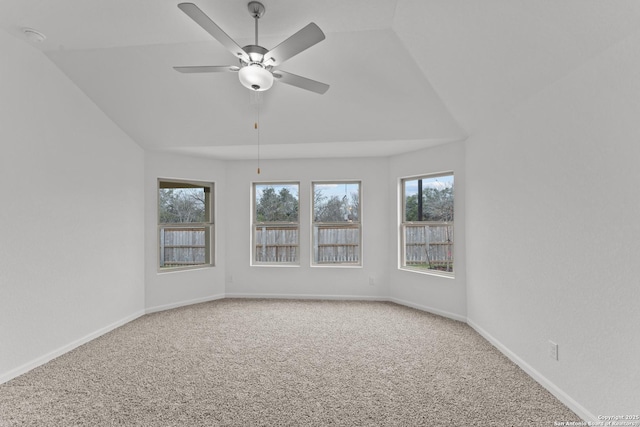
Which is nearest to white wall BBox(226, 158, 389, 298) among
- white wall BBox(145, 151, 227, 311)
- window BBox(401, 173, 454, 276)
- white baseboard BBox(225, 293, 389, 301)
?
white baseboard BBox(225, 293, 389, 301)

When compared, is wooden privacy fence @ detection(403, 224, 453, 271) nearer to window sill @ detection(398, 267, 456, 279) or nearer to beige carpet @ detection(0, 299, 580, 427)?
window sill @ detection(398, 267, 456, 279)

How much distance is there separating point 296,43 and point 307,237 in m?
3.36

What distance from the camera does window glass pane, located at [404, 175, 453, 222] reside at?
4223mm

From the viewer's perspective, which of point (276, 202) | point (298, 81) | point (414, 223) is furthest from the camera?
point (276, 202)

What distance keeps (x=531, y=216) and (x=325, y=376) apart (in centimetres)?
209

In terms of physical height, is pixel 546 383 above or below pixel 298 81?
below

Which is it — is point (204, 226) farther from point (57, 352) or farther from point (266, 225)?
point (57, 352)

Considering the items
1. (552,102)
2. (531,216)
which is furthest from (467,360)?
(552,102)

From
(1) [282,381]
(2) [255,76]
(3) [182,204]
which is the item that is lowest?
(1) [282,381]

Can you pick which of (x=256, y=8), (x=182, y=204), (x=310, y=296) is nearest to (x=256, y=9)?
(x=256, y=8)

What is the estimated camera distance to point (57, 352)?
2908 mm

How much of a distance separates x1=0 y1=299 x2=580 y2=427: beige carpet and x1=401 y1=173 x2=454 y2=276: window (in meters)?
0.92

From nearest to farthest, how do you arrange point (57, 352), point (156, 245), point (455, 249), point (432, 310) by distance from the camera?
1. point (57, 352)
2. point (455, 249)
3. point (432, 310)
4. point (156, 245)

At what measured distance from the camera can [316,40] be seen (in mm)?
1977
